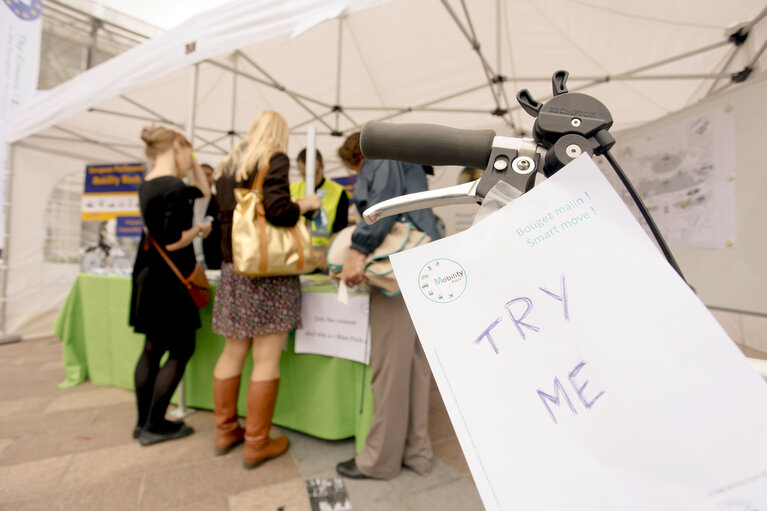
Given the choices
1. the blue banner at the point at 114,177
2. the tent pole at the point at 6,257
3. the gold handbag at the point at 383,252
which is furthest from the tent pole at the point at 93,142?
the gold handbag at the point at 383,252

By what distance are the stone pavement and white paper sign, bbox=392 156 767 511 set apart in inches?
49.9

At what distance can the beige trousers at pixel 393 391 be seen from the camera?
1.39m

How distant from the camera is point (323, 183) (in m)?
2.28

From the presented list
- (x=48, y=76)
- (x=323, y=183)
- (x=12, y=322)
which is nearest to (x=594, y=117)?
(x=323, y=183)

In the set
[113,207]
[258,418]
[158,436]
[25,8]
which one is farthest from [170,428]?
[113,207]

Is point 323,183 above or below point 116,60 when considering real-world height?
below

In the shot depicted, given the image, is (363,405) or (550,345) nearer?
(550,345)

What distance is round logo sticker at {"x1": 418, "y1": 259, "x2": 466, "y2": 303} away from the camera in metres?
0.32

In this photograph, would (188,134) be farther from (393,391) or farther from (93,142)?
(93,142)

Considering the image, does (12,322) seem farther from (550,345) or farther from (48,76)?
(48,76)

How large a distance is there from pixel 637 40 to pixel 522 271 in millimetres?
3322

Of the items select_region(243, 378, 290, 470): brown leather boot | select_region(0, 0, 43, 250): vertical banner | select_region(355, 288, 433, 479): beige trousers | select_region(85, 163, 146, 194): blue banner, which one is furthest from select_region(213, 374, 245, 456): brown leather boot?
select_region(85, 163, 146, 194): blue banner

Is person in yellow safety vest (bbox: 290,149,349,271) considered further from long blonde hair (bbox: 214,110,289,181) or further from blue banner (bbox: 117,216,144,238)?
blue banner (bbox: 117,216,144,238)

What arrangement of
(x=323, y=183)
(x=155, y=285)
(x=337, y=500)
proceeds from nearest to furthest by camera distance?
1. (x=337, y=500)
2. (x=155, y=285)
3. (x=323, y=183)
